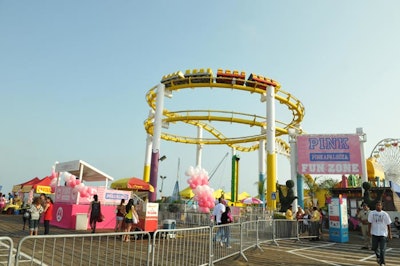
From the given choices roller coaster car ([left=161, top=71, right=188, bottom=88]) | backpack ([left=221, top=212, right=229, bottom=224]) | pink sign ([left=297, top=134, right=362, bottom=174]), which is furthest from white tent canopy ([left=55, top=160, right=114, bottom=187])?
pink sign ([left=297, top=134, right=362, bottom=174])

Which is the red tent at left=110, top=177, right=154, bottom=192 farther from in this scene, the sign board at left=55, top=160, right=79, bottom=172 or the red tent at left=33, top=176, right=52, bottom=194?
the red tent at left=33, top=176, right=52, bottom=194

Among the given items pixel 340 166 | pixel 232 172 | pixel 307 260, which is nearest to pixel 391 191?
pixel 340 166

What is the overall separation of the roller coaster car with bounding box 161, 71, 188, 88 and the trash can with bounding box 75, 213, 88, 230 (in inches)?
559

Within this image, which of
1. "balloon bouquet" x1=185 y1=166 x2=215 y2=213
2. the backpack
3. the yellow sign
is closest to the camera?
the backpack

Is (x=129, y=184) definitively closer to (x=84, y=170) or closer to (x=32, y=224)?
(x=84, y=170)

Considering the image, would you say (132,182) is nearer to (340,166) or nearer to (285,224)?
(285,224)

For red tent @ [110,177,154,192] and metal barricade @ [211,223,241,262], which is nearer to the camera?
metal barricade @ [211,223,241,262]

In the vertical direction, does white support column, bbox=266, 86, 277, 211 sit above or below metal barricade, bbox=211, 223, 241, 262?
above

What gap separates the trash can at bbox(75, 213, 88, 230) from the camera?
45.1 ft

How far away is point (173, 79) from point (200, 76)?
2.49 metres

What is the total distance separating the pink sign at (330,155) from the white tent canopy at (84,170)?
1334cm

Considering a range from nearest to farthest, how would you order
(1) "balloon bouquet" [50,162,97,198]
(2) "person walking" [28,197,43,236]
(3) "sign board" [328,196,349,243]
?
(2) "person walking" [28,197,43,236]
(3) "sign board" [328,196,349,243]
(1) "balloon bouquet" [50,162,97,198]

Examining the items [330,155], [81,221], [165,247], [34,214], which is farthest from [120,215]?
[330,155]

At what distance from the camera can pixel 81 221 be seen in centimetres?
1385
